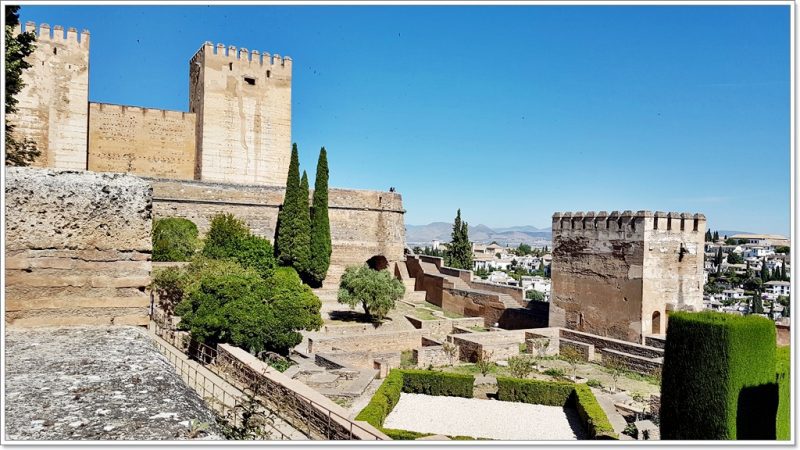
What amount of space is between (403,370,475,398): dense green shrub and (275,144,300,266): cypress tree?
1065 centimetres

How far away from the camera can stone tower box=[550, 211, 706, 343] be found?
48.2 feet

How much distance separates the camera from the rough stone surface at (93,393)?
2.29m

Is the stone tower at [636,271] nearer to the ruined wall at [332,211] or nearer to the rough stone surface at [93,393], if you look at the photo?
the ruined wall at [332,211]

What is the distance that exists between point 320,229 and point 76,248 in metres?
18.4

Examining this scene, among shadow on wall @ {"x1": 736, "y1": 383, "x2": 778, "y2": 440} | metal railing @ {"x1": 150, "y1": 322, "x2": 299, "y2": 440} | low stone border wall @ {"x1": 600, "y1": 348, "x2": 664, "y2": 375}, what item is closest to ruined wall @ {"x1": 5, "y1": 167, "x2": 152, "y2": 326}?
Result: metal railing @ {"x1": 150, "y1": 322, "x2": 299, "y2": 440}

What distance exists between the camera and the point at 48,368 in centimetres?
283

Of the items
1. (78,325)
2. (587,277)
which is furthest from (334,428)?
(587,277)

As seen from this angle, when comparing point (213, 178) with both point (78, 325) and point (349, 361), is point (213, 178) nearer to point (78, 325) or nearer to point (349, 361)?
point (349, 361)

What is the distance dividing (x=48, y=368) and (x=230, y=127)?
74.4 feet

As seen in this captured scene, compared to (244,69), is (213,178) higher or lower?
lower

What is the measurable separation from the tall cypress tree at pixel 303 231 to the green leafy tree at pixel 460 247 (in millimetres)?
14536

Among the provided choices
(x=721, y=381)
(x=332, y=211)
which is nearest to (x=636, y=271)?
(x=721, y=381)

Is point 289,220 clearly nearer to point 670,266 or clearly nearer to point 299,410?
point 670,266

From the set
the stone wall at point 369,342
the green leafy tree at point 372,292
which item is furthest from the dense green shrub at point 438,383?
the green leafy tree at point 372,292
